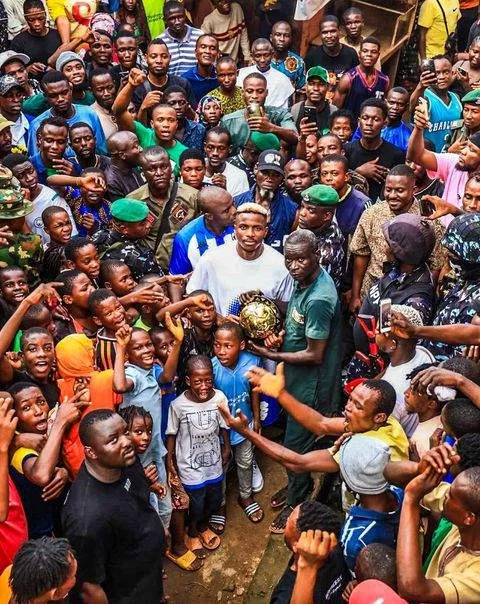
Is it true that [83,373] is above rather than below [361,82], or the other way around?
below

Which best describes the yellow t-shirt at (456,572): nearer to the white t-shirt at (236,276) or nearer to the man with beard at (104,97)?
the white t-shirt at (236,276)

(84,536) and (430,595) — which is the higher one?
(430,595)

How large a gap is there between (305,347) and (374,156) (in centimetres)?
261

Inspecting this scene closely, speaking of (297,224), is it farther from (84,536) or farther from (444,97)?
(84,536)

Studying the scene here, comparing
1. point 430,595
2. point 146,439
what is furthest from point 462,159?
point 430,595

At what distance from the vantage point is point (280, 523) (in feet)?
15.8

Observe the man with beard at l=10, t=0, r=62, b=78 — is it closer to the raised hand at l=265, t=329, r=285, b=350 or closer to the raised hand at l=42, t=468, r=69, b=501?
the raised hand at l=265, t=329, r=285, b=350

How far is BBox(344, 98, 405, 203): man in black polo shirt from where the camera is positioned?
613 cm

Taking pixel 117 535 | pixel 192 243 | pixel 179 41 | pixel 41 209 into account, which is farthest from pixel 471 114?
pixel 117 535

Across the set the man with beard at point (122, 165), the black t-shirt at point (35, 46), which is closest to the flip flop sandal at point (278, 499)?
the man with beard at point (122, 165)

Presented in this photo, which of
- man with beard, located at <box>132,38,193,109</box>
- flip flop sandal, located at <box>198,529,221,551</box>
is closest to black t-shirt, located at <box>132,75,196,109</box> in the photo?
man with beard, located at <box>132,38,193,109</box>

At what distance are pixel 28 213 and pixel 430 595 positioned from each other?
12.4ft

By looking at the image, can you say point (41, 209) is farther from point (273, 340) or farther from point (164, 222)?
point (273, 340)

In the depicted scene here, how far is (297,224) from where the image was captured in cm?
549
